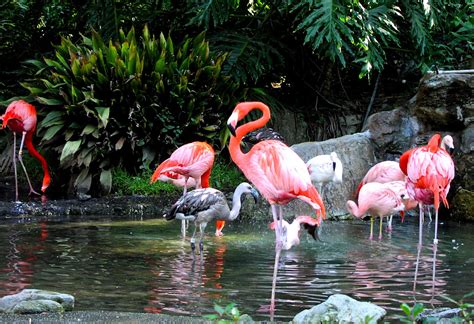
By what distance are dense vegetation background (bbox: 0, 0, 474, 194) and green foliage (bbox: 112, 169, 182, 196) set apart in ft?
0.46

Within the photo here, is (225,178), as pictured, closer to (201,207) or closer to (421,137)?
(421,137)

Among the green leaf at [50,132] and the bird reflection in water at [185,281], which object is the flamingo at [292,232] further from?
the green leaf at [50,132]

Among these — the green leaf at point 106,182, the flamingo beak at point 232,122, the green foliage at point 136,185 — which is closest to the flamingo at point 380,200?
the green foliage at point 136,185

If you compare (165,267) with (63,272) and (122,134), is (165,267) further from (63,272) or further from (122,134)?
(122,134)

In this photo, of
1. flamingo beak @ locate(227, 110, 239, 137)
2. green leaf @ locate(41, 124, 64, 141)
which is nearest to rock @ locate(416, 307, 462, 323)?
flamingo beak @ locate(227, 110, 239, 137)

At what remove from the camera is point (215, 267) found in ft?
19.9

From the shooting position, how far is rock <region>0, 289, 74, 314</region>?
164 inches

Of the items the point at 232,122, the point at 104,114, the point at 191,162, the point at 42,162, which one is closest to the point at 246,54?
the point at 104,114

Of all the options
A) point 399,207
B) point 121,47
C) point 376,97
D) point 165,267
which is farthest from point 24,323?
point 376,97

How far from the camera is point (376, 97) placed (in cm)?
1252

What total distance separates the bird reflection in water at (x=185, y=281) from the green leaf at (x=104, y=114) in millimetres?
3346

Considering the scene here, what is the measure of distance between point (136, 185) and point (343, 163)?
2.53m

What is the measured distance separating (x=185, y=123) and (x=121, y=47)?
132 cm

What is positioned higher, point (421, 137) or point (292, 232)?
point (421, 137)
